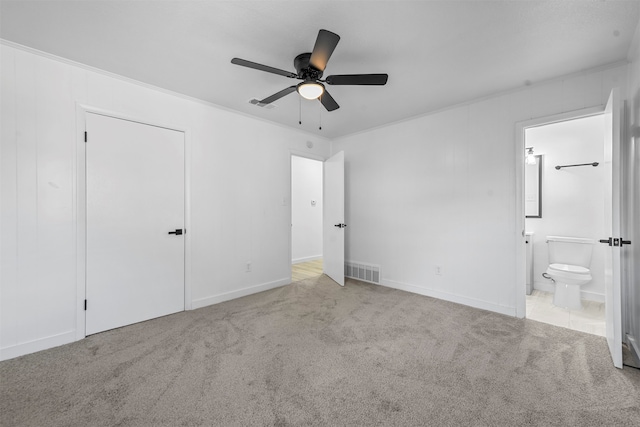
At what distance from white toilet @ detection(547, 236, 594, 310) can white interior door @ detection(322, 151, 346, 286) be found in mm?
2756

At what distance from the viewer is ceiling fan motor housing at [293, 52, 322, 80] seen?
7.26 ft

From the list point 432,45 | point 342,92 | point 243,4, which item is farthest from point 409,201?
point 243,4

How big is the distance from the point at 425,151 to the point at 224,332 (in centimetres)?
333

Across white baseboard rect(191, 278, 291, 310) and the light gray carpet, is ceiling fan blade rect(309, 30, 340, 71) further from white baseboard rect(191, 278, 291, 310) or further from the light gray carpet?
white baseboard rect(191, 278, 291, 310)

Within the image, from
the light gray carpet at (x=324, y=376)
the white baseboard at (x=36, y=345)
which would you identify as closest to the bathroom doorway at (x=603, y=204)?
the light gray carpet at (x=324, y=376)

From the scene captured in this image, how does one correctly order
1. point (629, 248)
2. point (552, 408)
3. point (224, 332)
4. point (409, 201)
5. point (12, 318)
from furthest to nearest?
point (409, 201) < point (224, 332) < point (629, 248) < point (12, 318) < point (552, 408)

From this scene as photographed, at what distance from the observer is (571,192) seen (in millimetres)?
3828

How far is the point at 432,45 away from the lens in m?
2.23

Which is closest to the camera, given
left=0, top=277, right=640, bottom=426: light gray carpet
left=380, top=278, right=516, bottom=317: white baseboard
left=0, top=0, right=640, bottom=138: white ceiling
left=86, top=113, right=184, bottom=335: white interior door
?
left=0, top=277, right=640, bottom=426: light gray carpet

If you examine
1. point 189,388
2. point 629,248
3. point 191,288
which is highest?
point 629,248

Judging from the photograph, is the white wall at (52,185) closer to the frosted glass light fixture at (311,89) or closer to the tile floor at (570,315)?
the frosted glass light fixture at (311,89)

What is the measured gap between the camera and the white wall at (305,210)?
6348mm

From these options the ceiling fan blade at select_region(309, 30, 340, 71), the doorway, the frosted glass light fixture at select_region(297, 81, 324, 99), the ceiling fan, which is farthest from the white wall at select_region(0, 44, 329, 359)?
the doorway

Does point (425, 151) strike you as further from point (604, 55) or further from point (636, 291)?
point (636, 291)
